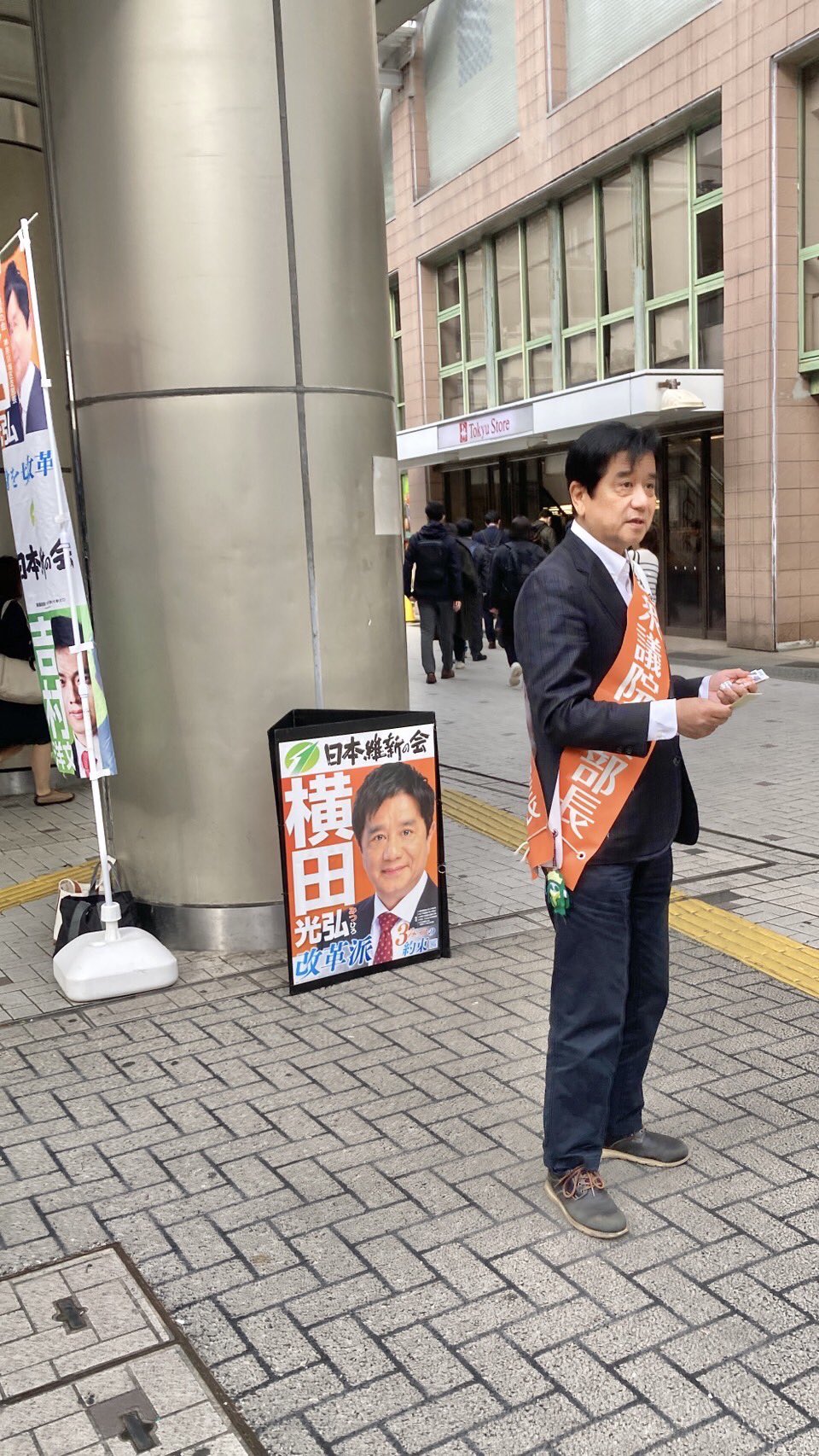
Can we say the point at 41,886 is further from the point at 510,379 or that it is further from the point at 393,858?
the point at 510,379

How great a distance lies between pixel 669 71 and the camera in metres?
15.4

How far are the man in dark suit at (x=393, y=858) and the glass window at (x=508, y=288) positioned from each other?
17.0 meters

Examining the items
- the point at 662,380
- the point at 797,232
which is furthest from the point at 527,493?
the point at 797,232

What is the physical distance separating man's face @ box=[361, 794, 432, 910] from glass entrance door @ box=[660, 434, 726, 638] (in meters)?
12.0

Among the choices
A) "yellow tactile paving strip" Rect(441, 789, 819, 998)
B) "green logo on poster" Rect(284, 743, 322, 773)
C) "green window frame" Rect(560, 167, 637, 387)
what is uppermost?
"green window frame" Rect(560, 167, 637, 387)

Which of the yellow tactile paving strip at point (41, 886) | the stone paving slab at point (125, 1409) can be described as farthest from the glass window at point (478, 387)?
the stone paving slab at point (125, 1409)

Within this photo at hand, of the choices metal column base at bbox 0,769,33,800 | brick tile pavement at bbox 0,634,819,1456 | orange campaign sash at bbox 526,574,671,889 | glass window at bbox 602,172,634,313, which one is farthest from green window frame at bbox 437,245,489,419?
orange campaign sash at bbox 526,574,671,889

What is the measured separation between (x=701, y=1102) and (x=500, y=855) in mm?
3028

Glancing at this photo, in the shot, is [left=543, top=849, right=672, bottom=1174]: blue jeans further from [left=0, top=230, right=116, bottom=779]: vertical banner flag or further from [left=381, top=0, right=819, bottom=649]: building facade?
[left=381, top=0, right=819, bottom=649]: building facade

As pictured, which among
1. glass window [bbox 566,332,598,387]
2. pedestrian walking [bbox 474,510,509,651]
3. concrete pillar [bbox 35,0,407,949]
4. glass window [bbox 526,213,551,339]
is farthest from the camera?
glass window [bbox 526,213,551,339]

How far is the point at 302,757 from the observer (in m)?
4.71

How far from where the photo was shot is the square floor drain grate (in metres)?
2.46

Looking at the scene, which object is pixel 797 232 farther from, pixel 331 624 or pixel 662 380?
pixel 331 624

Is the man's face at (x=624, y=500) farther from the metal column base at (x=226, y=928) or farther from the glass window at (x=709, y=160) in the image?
the glass window at (x=709, y=160)
